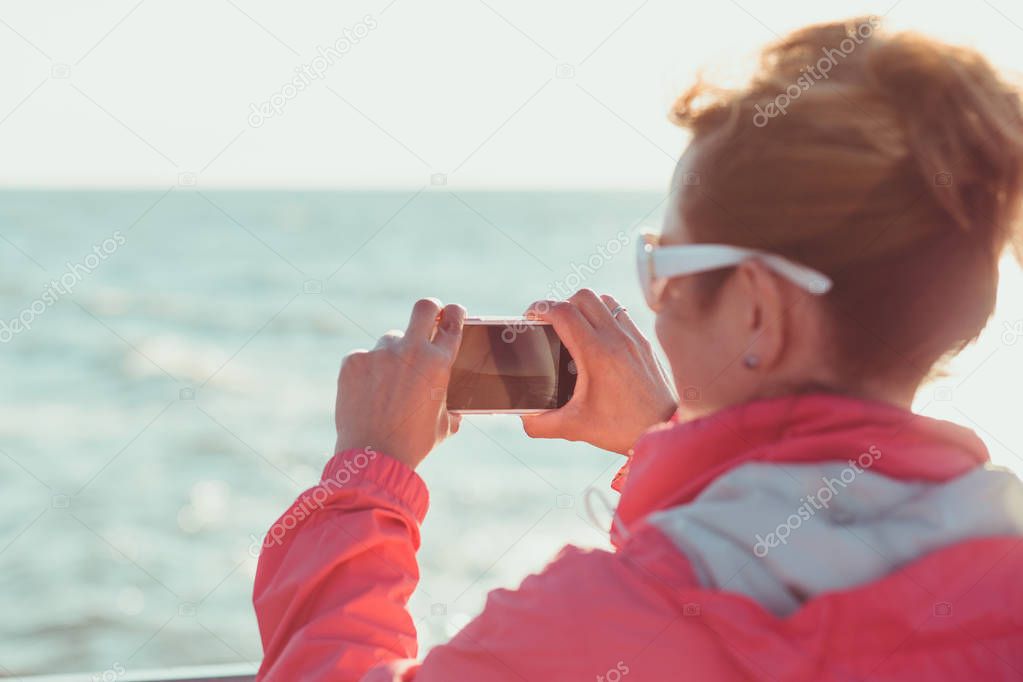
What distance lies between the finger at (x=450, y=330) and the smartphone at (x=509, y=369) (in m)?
0.04

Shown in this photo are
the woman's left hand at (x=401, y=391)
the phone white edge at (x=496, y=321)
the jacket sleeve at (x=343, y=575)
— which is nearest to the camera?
the jacket sleeve at (x=343, y=575)

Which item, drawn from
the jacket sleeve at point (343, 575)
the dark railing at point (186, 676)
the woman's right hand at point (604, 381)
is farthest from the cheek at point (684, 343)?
the dark railing at point (186, 676)

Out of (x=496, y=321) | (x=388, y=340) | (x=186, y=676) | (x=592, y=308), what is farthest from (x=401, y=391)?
(x=186, y=676)

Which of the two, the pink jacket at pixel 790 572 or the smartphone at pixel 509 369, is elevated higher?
the smartphone at pixel 509 369

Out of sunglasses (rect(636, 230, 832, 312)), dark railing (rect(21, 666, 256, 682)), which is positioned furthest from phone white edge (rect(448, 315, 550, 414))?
dark railing (rect(21, 666, 256, 682))

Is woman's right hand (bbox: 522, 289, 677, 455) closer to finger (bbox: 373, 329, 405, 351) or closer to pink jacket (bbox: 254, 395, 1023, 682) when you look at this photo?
finger (bbox: 373, 329, 405, 351)

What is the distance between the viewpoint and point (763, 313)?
0.85m

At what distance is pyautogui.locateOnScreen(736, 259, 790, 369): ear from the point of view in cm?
83

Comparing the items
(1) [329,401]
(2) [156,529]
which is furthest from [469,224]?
(2) [156,529]

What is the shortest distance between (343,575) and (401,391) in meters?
0.21

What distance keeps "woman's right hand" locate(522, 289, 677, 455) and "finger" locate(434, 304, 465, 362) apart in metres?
0.13

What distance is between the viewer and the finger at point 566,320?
4.40 ft

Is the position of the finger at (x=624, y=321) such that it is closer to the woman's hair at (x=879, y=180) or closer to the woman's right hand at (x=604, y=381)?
the woman's right hand at (x=604, y=381)

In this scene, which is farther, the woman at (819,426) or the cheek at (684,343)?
the cheek at (684,343)
